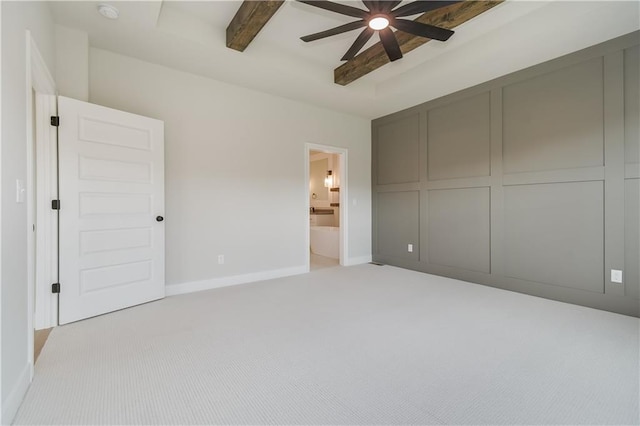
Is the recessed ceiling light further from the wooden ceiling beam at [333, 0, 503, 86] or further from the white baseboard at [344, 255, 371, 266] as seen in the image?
the white baseboard at [344, 255, 371, 266]

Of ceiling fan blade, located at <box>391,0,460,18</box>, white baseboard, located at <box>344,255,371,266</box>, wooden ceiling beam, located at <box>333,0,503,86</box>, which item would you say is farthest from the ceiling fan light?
white baseboard, located at <box>344,255,371,266</box>

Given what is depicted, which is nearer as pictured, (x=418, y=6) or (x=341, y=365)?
(x=341, y=365)

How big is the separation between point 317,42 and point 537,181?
3.03 m

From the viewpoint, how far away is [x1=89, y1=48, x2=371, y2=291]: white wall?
3.29 meters

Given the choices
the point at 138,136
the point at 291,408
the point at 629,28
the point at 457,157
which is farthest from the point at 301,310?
the point at 629,28

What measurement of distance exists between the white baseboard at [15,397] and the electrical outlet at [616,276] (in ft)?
15.2

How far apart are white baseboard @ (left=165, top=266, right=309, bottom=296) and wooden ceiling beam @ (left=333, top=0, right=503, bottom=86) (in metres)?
2.81

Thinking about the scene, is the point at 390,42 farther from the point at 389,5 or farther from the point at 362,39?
the point at 389,5

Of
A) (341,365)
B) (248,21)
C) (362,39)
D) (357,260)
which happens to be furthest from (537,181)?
(248,21)

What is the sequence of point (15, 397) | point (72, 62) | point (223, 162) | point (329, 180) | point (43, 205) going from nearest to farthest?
point (15, 397)
point (43, 205)
point (72, 62)
point (223, 162)
point (329, 180)

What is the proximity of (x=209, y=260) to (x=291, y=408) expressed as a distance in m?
2.57

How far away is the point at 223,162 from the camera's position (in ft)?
12.4

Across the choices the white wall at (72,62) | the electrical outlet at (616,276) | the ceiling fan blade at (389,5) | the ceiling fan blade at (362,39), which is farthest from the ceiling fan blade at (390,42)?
the electrical outlet at (616,276)

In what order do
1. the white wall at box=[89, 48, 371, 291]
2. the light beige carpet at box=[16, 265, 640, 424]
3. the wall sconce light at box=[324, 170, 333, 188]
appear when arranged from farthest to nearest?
the wall sconce light at box=[324, 170, 333, 188]
the white wall at box=[89, 48, 371, 291]
the light beige carpet at box=[16, 265, 640, 424]
